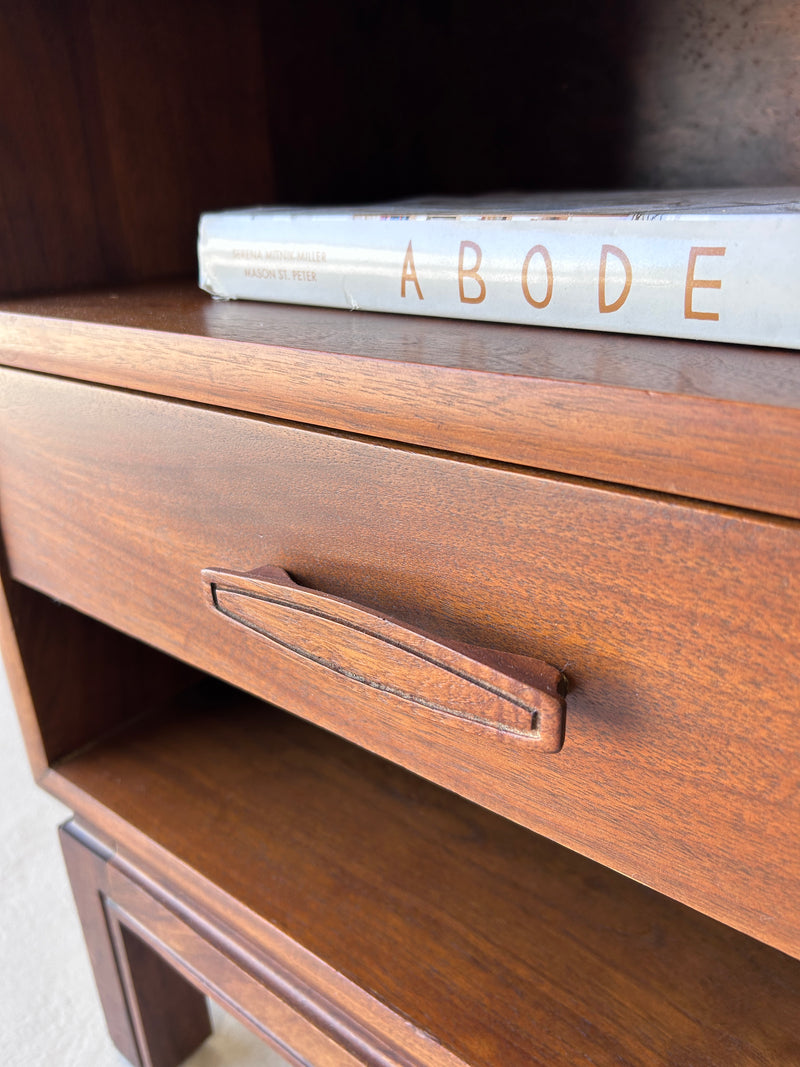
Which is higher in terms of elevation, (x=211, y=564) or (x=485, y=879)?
(x=211, y=564)

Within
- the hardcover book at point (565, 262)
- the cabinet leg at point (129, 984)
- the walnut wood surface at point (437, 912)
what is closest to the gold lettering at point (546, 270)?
the hardcover book at point (565, 262)

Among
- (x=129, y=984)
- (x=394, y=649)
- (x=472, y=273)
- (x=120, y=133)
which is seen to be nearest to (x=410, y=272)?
(x=472, y=273)

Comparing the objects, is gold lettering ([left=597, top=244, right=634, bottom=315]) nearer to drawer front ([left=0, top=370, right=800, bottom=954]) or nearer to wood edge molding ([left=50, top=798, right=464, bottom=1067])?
drawer front ([left=0, top=370, right=800, bottom=954])

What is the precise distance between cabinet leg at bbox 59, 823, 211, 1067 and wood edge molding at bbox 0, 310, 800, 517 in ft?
1.21

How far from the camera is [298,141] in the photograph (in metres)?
0.62

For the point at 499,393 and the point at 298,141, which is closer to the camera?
the point at 499,393

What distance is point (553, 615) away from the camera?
0.88 ft

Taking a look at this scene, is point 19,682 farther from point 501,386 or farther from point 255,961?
point 501,386

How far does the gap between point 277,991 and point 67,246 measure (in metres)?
0.45

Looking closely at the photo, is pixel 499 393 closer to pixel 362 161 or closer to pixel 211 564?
pixel 211 564

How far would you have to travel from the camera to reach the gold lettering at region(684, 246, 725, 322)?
0.86 ft

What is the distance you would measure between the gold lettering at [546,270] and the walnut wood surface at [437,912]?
0.31 meters

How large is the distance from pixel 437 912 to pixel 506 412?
0.30 m

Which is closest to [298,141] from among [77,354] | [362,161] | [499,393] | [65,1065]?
[362,161]
